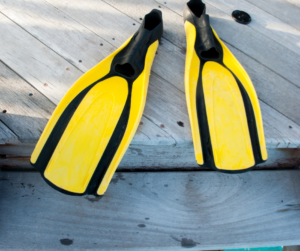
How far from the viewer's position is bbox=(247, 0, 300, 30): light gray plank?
1.50 metres

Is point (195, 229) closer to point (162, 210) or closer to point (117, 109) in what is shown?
point (162, 210)

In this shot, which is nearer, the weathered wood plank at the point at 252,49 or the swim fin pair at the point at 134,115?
the swim fin pair at the point at 134,115

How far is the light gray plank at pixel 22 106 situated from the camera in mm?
1004

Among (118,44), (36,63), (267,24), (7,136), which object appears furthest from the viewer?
(267,24)

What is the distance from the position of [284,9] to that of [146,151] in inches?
57.4

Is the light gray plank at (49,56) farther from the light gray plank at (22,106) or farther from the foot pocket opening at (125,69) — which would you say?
the foot pocket opening at (125,69)

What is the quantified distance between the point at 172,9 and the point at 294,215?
58.1 inches

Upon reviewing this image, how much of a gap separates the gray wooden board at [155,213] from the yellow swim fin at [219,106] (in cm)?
28

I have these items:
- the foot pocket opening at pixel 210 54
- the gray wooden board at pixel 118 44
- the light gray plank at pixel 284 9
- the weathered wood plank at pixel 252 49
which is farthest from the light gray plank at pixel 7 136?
the light gray plank at pixel 284 9

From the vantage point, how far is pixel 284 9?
154 centimetres

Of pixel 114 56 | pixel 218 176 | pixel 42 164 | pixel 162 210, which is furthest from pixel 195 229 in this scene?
pixel 114 56

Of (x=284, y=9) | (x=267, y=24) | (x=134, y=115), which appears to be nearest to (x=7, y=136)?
(x=134, y=115)

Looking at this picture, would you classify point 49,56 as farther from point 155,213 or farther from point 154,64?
point 155,213

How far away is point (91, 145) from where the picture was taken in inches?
38.9
